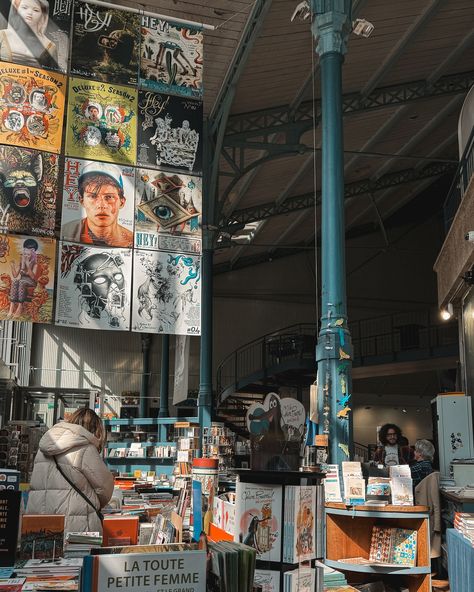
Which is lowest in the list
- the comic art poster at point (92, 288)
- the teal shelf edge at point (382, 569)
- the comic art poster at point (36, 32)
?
the teal shelf edge at point (382, 569)

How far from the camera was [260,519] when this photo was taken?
2797 mm

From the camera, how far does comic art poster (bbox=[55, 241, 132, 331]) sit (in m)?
4.36

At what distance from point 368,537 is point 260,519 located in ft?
12.1

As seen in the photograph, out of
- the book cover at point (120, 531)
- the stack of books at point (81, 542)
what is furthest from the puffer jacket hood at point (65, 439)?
Answer: the stack of books at point (81, 542)

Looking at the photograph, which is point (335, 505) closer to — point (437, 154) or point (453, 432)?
point (453, 432)

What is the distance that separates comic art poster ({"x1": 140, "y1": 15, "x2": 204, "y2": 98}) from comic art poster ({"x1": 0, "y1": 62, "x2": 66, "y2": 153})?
2.20 feet

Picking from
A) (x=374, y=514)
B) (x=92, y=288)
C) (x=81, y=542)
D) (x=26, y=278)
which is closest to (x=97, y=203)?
(x=92, y=288)

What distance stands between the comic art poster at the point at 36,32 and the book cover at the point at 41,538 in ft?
9.99

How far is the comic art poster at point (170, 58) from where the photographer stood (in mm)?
5008

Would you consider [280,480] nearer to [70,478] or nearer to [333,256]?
[70,478]

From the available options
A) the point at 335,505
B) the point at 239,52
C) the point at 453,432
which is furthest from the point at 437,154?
the point at 335,505

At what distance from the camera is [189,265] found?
187 inches

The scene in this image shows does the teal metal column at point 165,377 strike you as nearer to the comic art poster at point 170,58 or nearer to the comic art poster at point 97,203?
the comic art poster at point 170,58

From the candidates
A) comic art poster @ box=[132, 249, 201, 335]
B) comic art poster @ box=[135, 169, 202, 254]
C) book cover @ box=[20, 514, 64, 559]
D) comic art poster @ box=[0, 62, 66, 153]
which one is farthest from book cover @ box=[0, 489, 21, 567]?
comic art poster @ box=[0, 62, 66, 153]
